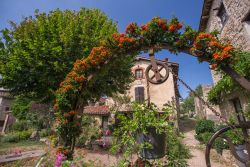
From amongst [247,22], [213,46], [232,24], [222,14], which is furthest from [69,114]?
[222,14]

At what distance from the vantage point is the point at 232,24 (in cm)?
674

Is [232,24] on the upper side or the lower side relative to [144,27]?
Answer: upper

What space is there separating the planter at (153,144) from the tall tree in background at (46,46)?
18.6 feet

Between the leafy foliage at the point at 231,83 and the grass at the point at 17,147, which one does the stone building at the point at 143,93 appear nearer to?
the grass at the point at 17,147

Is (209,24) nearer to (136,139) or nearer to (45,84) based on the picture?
(136,139)

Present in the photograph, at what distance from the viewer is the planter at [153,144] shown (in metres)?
2.43

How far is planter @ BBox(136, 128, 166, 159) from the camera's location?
2.43 metres

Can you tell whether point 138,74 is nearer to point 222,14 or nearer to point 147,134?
point 222,14

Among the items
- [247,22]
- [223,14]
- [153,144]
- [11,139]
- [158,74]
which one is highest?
[223,14]

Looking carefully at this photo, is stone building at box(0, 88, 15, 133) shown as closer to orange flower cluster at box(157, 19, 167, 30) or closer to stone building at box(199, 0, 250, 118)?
stone building at box(199, 0, 250, 118)

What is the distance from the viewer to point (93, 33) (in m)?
7.71

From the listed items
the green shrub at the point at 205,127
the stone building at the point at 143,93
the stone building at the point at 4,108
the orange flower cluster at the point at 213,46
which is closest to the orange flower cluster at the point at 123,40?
the orange flower cluster at the point at 213,46

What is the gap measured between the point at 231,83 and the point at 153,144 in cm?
479

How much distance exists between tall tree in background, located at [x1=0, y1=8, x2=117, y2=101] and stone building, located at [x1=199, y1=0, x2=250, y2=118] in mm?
5578
